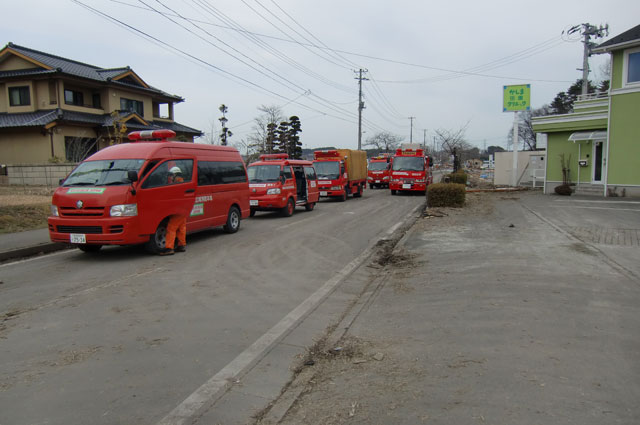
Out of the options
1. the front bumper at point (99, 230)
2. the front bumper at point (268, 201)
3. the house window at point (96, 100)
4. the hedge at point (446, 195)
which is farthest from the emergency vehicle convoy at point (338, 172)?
the house window at point (96, 100)

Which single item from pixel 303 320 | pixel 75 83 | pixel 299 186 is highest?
pixel 75 83

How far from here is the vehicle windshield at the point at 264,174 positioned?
16.0m

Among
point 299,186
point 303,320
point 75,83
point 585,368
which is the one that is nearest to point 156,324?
point 303,320

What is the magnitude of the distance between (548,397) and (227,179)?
10.1 meters

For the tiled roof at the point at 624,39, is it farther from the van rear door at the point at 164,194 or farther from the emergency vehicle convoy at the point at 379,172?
the emergency vehicle convoy at the point at 379,172

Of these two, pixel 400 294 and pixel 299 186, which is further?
pixel 299 186

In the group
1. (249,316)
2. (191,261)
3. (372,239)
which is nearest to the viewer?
(249,316)

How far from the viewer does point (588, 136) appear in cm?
2230

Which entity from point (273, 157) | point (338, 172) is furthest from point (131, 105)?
point (273, 157)

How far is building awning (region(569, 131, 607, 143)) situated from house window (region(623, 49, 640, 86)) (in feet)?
10.1

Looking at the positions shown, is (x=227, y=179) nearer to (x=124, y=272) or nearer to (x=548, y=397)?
(x=124, y=272)

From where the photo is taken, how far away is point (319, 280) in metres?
7.33

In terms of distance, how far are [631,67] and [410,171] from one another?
11458mm

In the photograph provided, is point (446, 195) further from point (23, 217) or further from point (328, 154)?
point (23, 217)
